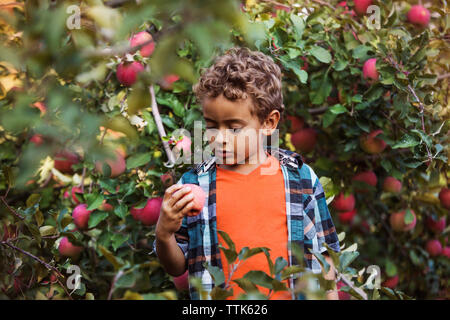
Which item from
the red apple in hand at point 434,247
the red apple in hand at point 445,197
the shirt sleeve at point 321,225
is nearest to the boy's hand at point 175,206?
the shirt sleeve at point 321,225

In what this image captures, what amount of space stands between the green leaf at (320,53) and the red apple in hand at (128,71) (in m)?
0.58

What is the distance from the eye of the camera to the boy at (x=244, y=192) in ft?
3.34

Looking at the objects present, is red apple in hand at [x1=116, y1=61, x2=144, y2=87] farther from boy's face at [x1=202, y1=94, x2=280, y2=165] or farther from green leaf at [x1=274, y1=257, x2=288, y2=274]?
green leaf at [x1=274, y1=257, x2=288, y2=274]

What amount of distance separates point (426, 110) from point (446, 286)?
1305 mm

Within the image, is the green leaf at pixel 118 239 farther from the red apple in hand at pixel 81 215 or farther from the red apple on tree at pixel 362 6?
the red apple on tree at pixel 362 6

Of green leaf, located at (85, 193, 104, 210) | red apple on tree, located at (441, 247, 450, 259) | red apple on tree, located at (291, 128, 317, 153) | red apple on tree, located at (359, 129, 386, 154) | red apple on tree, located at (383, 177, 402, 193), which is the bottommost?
green leaf, located at (85, 193, 104, 210)

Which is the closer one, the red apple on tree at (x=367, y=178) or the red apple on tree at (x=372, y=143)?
the red apple on tree at (x=372, y=143)

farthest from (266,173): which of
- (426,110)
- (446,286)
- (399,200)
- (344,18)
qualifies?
(446,286)

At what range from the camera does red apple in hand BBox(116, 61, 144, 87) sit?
54.4 inches

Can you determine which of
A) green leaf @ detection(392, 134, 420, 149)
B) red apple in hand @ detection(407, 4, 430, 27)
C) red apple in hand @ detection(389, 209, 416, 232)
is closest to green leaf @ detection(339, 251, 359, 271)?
green leaf @ detection(392, 134, 420, 149)

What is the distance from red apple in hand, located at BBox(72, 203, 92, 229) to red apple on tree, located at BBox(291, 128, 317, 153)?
897 mm

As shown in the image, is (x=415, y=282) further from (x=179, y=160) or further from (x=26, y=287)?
(x=26, y=287)

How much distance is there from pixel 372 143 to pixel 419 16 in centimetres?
63

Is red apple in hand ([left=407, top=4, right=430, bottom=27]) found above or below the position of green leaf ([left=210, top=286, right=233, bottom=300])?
above
